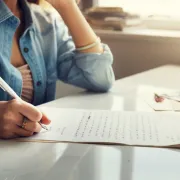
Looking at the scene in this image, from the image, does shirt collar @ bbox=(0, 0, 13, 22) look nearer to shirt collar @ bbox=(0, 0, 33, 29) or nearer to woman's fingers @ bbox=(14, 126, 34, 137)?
shirt collar @ bbox=(0, 0, 33, 29)

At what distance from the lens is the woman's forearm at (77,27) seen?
1.18m

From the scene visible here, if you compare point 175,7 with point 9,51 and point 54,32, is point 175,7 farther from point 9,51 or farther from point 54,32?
point 9,51

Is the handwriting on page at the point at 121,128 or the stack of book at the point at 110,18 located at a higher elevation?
the handwriting on page at the point at 121,128

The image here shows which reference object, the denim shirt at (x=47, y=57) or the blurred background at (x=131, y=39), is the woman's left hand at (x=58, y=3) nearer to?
the denim shirt at (x=47, y=57)

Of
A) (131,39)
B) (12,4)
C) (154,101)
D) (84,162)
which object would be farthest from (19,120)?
(131,39)

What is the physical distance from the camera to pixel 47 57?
1.21m

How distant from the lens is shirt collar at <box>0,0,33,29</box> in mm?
1058

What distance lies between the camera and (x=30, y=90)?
44.4 inches

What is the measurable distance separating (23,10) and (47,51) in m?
0.13

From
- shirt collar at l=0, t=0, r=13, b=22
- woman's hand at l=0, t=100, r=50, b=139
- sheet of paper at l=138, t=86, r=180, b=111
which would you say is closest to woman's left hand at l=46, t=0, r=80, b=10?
shirt collar at l=0, t=0, r=13, b=22

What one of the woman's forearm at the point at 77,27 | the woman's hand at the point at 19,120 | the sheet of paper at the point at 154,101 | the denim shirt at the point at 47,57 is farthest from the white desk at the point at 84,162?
the woman's forearm at the point at 77,27

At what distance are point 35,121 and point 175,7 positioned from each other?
119cm

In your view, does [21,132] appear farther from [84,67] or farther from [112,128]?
[84,67]

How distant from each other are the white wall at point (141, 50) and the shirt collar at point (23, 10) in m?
0.54
